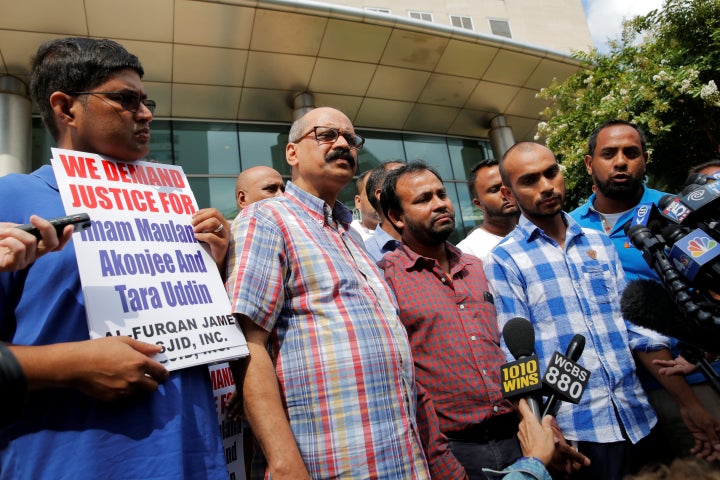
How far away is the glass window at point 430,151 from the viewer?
12.5 metres

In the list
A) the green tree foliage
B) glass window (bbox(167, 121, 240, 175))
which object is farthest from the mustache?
glass window (bbox(167, 121, 240, 175))

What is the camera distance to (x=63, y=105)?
163 cm

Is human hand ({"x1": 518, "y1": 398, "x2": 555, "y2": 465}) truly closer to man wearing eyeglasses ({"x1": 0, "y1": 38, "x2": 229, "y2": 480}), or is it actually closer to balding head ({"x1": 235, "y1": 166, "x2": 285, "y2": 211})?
man wearing eyeglasses ({"x1": 0, "y1": 38, "x2": 229, "y2": 480})

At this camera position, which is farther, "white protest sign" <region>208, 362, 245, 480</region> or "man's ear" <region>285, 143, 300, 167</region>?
"man's ear" <region>285, 143, 300, 167</region>

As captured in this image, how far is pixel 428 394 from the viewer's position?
7.05 ft

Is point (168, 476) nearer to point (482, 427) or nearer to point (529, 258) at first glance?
point (482, 427)

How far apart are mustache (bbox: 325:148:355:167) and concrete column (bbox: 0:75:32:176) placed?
8233 millimetres

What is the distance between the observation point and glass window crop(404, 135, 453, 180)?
41.0ft

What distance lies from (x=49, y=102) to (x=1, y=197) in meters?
0.40

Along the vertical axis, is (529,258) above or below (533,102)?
below

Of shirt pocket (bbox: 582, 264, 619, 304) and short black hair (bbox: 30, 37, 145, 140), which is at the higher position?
short black hair (bbox: 30, 37, 145, 140)

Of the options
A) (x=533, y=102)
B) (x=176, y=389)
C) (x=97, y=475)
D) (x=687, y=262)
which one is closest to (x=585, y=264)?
(x=687, y=262)

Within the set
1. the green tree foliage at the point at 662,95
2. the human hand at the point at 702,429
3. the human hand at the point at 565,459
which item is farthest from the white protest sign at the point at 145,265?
the green tree foliage at the point at 662,95

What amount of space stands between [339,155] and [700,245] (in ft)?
4.85
